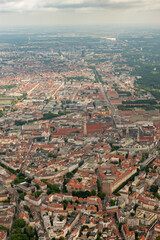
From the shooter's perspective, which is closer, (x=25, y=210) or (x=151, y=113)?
(x=25, y=210)

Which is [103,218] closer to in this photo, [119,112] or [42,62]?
[119,112]

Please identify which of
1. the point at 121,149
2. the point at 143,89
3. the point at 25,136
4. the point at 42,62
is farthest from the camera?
the point at 42,62

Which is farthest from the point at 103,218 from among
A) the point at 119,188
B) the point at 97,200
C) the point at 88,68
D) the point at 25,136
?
the point at 88,68

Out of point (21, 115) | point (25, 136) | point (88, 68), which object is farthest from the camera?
point (88, 68)

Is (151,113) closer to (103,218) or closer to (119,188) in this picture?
(119,188)

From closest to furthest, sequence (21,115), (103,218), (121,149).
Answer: (103,218), (121,149), (21,115)

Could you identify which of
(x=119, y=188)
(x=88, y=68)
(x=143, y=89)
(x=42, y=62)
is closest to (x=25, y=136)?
(x=119, y=188)
